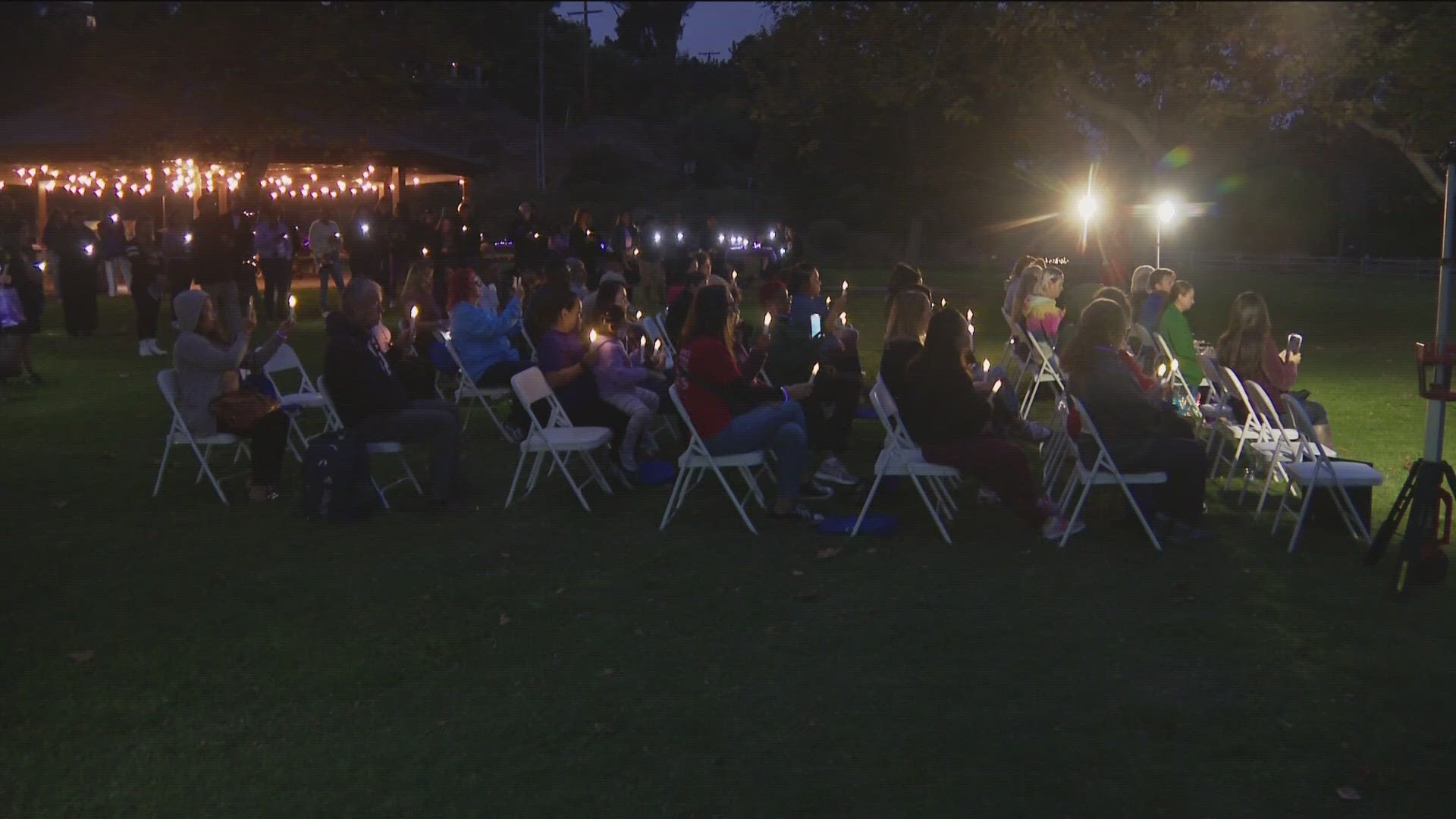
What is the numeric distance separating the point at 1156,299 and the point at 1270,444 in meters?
3.06

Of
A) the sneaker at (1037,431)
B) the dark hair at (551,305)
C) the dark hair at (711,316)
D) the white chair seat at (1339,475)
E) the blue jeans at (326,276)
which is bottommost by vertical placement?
the blue jeans at (326,276)

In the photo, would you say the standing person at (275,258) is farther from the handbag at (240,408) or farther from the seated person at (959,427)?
the seated person at (959,427)

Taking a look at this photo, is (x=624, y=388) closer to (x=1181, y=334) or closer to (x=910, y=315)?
(x=910, y=315)

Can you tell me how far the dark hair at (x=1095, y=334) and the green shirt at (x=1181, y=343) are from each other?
8.84 ft

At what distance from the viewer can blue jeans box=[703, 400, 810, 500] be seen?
23.5 ft

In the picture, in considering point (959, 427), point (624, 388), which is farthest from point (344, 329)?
point (959, 427)

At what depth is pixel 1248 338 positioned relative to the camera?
27.0ft

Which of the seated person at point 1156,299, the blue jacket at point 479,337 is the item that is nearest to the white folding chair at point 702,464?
the blue jacket at point 479,337

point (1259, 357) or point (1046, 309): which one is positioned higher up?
point (1259, 357)

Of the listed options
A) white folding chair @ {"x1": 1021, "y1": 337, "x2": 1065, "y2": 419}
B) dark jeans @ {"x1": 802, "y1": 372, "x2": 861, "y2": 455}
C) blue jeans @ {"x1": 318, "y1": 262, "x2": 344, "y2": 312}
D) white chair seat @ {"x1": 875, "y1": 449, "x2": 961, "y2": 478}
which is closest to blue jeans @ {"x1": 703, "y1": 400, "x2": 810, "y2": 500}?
white chair seat @ {"x1": 875, "y1": 449, "x2": 961, "y2": 478}

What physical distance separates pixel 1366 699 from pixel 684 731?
8.20 ft

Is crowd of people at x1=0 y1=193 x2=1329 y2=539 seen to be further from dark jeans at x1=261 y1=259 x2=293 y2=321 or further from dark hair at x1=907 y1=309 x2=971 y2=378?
dark jeans at x1=261 y1=259 x2=293 y2=321

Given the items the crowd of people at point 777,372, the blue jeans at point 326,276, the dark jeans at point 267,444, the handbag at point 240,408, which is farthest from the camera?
the blue jeans at point 326,276

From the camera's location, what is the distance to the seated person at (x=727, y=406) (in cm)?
718
